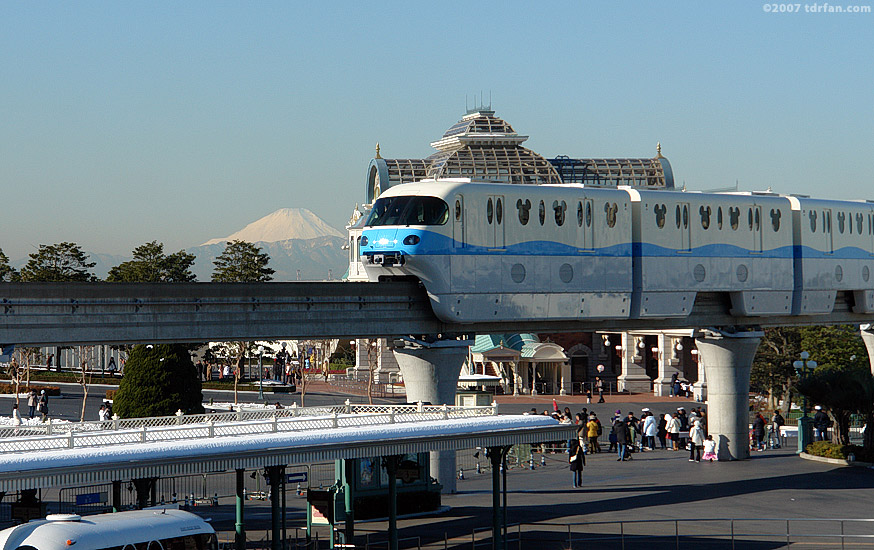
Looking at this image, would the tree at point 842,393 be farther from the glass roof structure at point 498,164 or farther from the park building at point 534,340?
the glass roof structure at point 498,164

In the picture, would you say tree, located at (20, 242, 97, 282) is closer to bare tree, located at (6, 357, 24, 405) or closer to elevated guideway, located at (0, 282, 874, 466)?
bare tree, located at (6, 357, 24, 405)

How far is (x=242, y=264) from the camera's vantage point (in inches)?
3056

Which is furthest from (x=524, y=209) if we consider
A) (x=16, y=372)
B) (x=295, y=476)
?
(x=16, y=372)

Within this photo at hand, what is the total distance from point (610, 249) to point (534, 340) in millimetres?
47047

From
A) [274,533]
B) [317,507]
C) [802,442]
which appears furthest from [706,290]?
[274,533]

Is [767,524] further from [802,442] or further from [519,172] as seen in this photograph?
[519,172]

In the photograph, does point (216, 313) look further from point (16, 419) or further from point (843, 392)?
point (843, 392)

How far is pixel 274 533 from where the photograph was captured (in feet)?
70.7

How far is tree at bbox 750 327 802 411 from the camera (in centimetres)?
7125

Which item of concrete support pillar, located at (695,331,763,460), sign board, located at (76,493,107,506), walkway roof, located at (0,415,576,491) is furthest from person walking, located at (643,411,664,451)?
sign board, located at (76,493,107,506)

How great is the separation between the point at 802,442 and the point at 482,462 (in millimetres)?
12077

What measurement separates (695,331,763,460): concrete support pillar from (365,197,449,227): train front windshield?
1426cm

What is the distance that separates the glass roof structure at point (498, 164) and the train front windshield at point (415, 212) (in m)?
54.4

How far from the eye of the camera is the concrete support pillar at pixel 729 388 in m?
43.0
